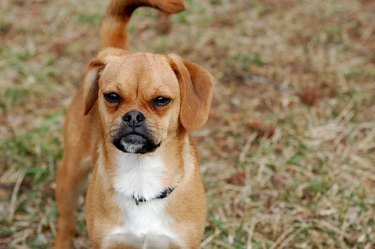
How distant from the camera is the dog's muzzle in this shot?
12.3ft

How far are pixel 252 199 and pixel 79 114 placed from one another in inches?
75.4

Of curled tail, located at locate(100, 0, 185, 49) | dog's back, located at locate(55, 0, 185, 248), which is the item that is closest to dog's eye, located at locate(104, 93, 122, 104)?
dog's back, located at locate(55, 0, 185, 248)

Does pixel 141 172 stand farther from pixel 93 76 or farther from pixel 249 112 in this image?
pixel 249 112

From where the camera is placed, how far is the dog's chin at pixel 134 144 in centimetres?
379

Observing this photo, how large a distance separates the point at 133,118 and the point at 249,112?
3.26 m

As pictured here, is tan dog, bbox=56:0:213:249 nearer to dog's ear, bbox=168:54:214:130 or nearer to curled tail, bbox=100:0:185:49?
dog's ear, bbox=168:54:214:130

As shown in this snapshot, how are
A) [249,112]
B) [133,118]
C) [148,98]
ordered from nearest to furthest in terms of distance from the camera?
[133,118] → [148,98] → [249,112]

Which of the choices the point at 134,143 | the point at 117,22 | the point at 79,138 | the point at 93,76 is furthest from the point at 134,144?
the point at 117,22

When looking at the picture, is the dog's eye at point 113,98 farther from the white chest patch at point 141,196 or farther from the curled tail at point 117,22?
the curled tail at point 117,22

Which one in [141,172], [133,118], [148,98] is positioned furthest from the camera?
[141,172]

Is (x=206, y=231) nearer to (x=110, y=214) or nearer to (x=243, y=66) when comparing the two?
(x=110, y=214)

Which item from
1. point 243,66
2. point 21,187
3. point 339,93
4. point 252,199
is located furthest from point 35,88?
point 339,93

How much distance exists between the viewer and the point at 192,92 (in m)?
4.05

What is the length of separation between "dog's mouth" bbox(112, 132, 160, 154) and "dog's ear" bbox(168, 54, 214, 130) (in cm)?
29
